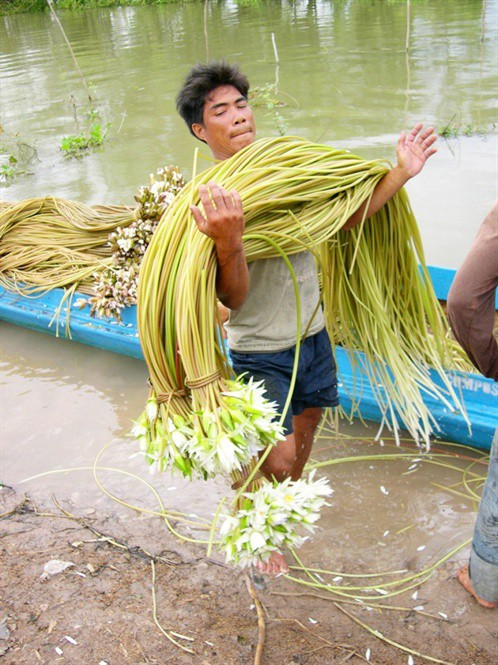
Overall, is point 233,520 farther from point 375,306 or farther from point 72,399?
point 72,399

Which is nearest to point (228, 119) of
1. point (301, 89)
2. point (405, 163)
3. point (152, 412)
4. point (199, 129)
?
point (199, 129)

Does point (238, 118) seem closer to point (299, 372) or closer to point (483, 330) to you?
point (299, 372)

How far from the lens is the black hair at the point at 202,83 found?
2.41 meters

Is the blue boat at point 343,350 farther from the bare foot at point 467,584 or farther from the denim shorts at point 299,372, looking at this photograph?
the bare foot at point 467,584

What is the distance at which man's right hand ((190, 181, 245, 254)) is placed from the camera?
6.14 ft

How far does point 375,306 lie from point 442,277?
1.29m

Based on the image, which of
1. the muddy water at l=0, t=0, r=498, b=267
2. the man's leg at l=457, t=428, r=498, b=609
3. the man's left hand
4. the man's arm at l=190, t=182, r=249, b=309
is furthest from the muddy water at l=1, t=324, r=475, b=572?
the muddy water at l=0, t=0, r=498, b=267

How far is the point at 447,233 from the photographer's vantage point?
5.47 meters

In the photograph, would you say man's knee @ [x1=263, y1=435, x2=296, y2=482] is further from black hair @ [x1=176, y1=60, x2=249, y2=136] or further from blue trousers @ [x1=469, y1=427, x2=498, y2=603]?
black hair @ [x1=176, y1=60, x2=249, y2=136]

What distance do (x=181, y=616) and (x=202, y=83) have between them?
1.78 m

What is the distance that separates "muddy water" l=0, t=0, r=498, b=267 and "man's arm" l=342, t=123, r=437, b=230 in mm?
2802

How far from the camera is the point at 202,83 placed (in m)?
2.41

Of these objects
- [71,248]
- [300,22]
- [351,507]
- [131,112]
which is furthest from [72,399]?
[300,22]

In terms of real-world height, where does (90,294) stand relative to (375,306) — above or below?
below
